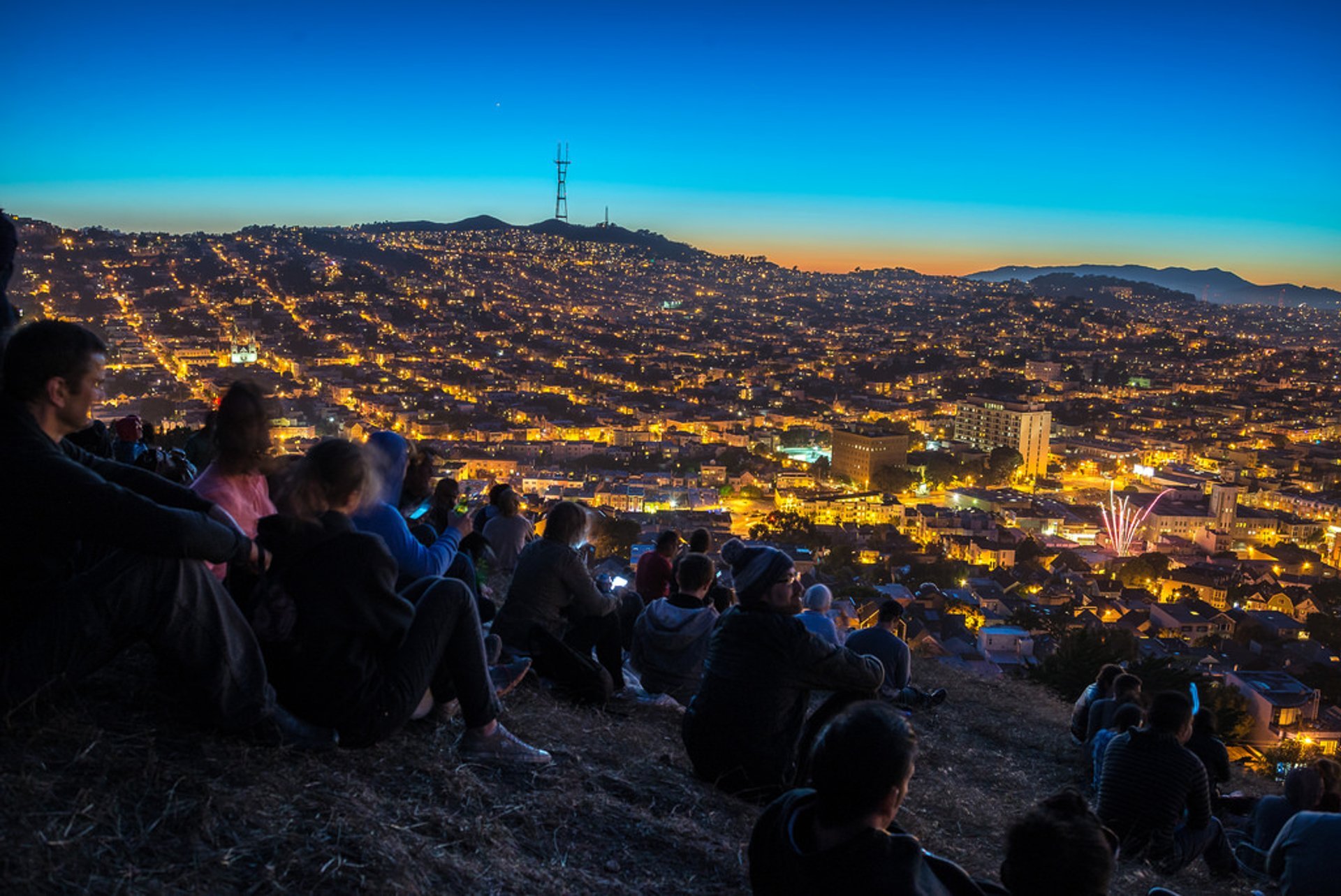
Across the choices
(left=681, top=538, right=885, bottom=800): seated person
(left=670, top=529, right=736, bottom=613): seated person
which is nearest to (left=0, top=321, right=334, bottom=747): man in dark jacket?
(left=681, top=538, right=885, bottom=800): seated person

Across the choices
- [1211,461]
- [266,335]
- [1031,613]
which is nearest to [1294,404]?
[1211,461]

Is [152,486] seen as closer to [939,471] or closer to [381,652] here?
[381,652]

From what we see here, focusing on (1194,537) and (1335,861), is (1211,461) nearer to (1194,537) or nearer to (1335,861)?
(1194,537)

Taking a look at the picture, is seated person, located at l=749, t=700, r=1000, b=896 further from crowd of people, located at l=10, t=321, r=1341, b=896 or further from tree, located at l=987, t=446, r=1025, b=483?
tree, located at l=987, t=446, r=1025, b=483

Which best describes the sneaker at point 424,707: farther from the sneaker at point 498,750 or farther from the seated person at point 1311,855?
the seated person at point 1311,855

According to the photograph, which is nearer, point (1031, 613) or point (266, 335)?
point (1031, 613)

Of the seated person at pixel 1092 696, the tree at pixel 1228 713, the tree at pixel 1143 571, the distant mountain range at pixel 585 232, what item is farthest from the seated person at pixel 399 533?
the distant mountain range at pixel 585 232

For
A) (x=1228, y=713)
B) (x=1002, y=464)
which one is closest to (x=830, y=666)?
(x=1228, y=713)
